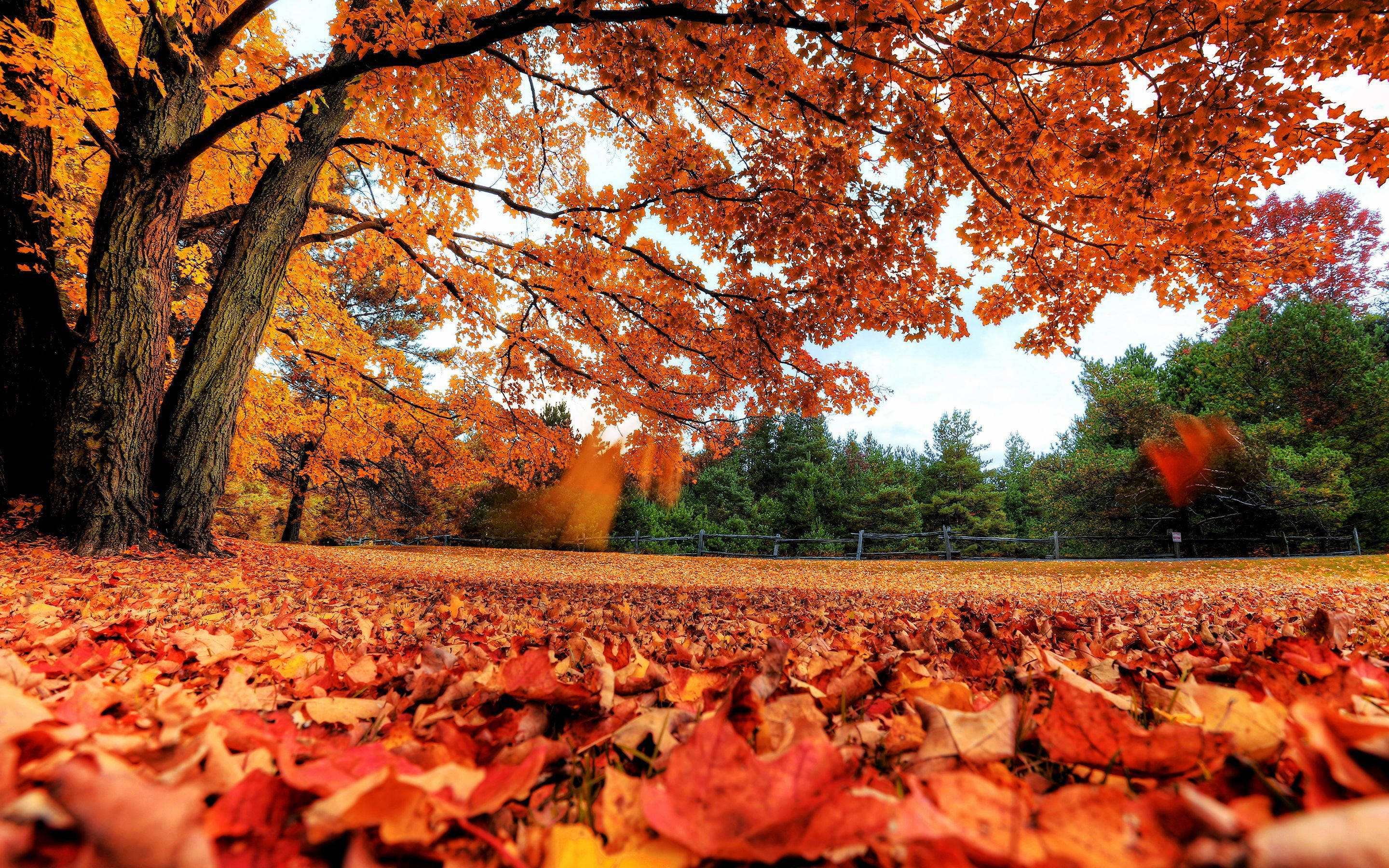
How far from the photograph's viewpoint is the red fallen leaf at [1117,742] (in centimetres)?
58

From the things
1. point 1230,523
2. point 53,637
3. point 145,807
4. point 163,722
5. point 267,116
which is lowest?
Result: point 53,637

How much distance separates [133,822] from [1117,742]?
854 mm

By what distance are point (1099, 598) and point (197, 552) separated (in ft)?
29.5

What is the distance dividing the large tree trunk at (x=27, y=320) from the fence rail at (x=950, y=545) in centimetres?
Result: 1494

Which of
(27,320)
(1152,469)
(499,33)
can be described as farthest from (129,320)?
(1152,469)

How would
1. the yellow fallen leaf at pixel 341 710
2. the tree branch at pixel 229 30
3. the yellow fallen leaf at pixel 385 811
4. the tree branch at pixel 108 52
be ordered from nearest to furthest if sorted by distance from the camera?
the yellow fallen leaf at pixel 385 811 → the yellow fallen leaf at pixel 341 710 → the tree branch at pixel 108 52 → the tree branch at pixel 229 30

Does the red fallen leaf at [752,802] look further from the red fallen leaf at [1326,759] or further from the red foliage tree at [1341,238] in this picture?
the red foliage tree at [1341,238]

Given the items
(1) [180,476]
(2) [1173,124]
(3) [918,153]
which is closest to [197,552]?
(1) [180,476]

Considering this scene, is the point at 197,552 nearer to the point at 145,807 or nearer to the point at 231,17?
the point at 231,17

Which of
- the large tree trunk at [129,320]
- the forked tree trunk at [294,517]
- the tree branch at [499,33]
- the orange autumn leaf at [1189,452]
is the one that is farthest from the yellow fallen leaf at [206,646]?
the orange autumn leaf at [1189,452]

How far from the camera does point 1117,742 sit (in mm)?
616

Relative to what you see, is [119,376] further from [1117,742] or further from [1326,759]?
[1326,759]

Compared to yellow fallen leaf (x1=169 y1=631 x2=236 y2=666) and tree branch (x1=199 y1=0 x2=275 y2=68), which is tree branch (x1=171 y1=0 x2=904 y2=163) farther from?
yellow fallen leaf (x1=169 y1=631 x2=236 y2=666)

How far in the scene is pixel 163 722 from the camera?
686 millimetres
